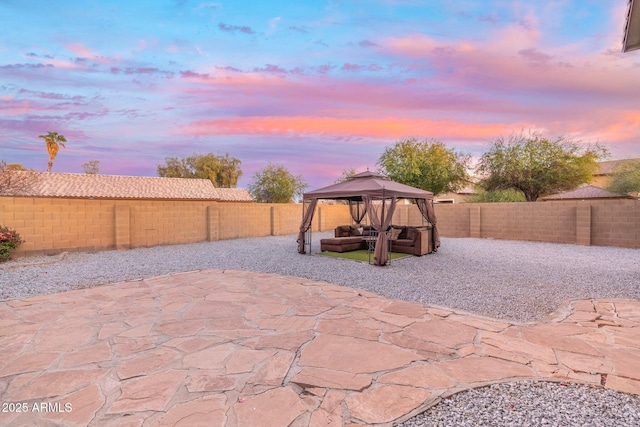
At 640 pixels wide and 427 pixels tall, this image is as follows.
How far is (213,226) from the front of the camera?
13859 mm

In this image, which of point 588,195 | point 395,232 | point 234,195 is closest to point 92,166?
point 234,195

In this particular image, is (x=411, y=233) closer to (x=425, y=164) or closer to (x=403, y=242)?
(x=403, y=242)

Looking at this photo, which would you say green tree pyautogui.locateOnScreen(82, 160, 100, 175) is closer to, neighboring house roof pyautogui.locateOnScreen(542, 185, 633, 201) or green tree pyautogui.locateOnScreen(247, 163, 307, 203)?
green tree pyautogui.locateOnScreen(247, 163, 307, 203)

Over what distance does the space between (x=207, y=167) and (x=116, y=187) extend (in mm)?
16823

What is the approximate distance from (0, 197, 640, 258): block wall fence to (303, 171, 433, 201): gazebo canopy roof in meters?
5.86

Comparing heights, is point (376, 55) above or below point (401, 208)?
above

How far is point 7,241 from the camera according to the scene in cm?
839

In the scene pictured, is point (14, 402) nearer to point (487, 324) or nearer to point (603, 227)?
point (487, 324)

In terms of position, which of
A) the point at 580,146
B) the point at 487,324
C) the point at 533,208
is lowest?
the point at 487,324

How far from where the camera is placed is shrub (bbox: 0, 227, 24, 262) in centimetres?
827

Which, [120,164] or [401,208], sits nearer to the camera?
[401,208]

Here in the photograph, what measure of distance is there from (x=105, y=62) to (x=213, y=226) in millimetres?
6793

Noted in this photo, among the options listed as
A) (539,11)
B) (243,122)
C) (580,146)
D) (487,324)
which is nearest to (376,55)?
(539,11)

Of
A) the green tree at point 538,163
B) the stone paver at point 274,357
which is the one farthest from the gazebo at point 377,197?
the green tree at point 538,163
